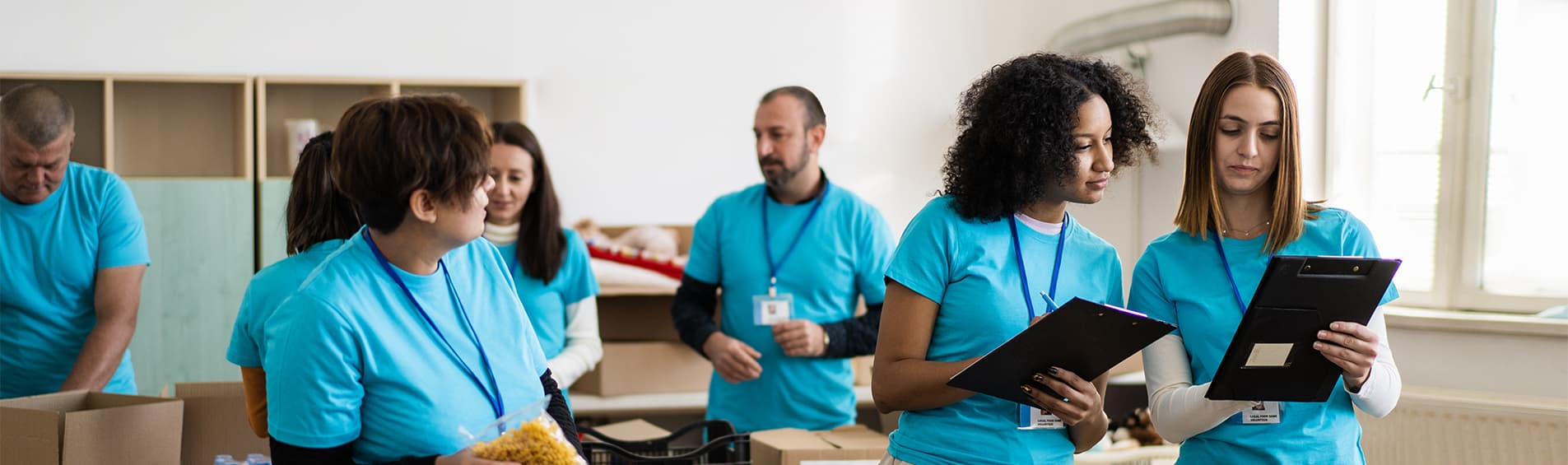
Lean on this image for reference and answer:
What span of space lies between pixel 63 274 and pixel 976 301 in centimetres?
215

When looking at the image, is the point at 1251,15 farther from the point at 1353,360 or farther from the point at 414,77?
the point at 414,77

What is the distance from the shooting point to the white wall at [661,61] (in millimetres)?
4750

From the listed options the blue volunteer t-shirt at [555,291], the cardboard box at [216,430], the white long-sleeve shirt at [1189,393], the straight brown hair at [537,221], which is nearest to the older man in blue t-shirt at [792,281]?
the blue volunteer t-shirt at [555,291]

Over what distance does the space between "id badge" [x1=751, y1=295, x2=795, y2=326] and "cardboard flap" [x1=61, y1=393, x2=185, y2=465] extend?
1277 millimetres

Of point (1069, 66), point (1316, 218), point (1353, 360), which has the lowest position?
point (1353, 360)

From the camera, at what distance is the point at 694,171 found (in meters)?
5.41

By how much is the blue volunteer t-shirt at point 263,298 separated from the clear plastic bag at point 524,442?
1.94 ft

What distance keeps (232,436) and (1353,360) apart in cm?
198

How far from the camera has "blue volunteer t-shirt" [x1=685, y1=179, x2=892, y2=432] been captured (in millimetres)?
2916

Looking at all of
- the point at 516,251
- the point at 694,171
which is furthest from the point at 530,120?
the point at 516,251

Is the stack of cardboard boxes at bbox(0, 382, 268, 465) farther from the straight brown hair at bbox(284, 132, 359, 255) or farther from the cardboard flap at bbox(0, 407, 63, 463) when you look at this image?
the straight brown hair at bbox(284, 132, 359, 255)

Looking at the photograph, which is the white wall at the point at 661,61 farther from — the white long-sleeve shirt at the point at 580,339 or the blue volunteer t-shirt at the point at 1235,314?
the blue volunteer t-shirt at the point at 1235,314

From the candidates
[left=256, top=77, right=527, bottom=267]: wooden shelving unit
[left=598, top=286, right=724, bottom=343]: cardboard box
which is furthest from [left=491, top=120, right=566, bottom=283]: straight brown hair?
[left=256, top=77, right=527, bottom=267]: wooden shelving unit

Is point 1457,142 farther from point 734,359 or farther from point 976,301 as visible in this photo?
point 976,301
